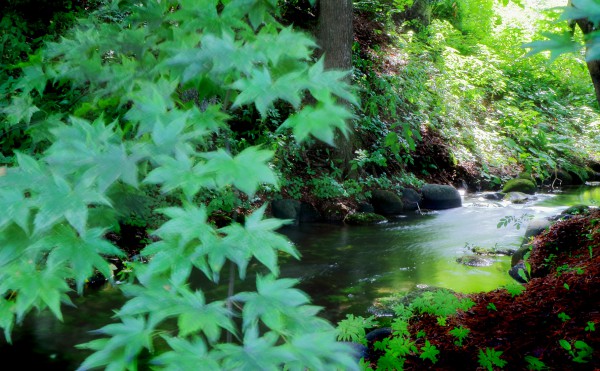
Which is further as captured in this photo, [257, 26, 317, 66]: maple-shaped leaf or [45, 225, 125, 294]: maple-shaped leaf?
[257, 26, 317, 66]: maple-shaped leaf

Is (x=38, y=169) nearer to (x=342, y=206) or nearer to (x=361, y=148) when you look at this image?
(x=342, y=206)

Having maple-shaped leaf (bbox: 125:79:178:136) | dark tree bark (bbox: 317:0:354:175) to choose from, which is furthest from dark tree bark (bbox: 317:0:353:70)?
maple-shaped leaf (bbox: 125:79:178:136)

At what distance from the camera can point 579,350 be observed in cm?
280

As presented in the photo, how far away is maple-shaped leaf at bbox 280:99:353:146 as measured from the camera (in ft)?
3.68

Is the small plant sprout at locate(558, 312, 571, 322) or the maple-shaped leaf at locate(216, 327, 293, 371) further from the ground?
the maple-shaped leaf at locate(216, 327, 293, 371)

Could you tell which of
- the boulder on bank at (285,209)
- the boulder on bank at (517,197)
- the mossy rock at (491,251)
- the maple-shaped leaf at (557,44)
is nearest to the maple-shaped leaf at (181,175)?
the maple-shaped leaf at (557,44)

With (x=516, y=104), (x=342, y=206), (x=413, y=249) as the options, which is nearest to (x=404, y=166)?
(x=342, y=206)

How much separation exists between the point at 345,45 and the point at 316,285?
5825mm

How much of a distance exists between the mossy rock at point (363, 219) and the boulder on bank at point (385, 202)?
0.75 meters

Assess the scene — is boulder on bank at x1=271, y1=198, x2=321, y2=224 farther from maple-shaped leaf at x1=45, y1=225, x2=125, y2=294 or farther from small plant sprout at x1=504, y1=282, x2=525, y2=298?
maple-shaped leaf at x1=45, y1=225, x2=125, y2=294

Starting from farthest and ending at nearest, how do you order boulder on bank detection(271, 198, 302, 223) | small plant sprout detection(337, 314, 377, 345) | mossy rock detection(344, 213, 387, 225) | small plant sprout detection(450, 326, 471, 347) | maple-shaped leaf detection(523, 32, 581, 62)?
1. mossy rock detection(344, 213, 387, 225)
2. boulder on bank detection(271, 198, 302, 223)
3. small plant sprout detection(337, 314, 377, 345)
4. small plant sprout detection(450, 326, 471, 347)
5. maple-shaped leaf detection(523, 32, 581, 62)

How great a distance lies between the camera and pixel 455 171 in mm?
A: 14039

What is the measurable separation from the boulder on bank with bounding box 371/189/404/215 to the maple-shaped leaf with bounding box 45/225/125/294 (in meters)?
10.0

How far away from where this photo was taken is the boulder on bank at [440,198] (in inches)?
460
